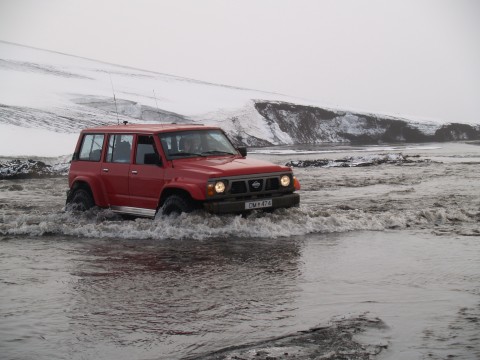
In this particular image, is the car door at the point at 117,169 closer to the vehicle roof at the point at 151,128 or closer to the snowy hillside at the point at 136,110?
the vehicle roof at the point at 151,128

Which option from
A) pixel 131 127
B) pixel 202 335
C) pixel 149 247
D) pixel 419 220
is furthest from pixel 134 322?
pixel 419 220

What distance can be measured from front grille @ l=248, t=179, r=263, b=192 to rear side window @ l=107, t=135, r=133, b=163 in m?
2.36

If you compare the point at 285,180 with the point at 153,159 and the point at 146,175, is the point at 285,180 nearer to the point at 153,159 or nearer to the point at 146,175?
the point at 153,159

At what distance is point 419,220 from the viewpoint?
1252 centimetres

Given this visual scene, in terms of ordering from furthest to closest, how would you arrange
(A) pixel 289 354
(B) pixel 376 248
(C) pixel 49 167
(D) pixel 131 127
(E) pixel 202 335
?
(C) pixel 49 167 → (D) pixel 131 127 → (B) pixel 376 248 → (E) pixel 202 335 → (A) pixel 289 354

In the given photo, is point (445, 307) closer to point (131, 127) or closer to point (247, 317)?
point (247, 317)

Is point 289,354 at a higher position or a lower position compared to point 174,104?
lower

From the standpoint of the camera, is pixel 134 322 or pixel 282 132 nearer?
pixel 134 322

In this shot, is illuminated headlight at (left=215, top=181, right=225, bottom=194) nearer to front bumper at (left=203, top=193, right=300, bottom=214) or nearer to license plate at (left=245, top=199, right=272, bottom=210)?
front bumper at (left=203, top=193, right=300, bottom=214)

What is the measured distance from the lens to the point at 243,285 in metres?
7.46

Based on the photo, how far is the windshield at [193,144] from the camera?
11.5 m

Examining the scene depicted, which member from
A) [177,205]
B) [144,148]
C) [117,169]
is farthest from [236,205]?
[117,169]

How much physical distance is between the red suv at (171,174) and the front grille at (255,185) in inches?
0.4

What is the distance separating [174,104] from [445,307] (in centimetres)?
4732
